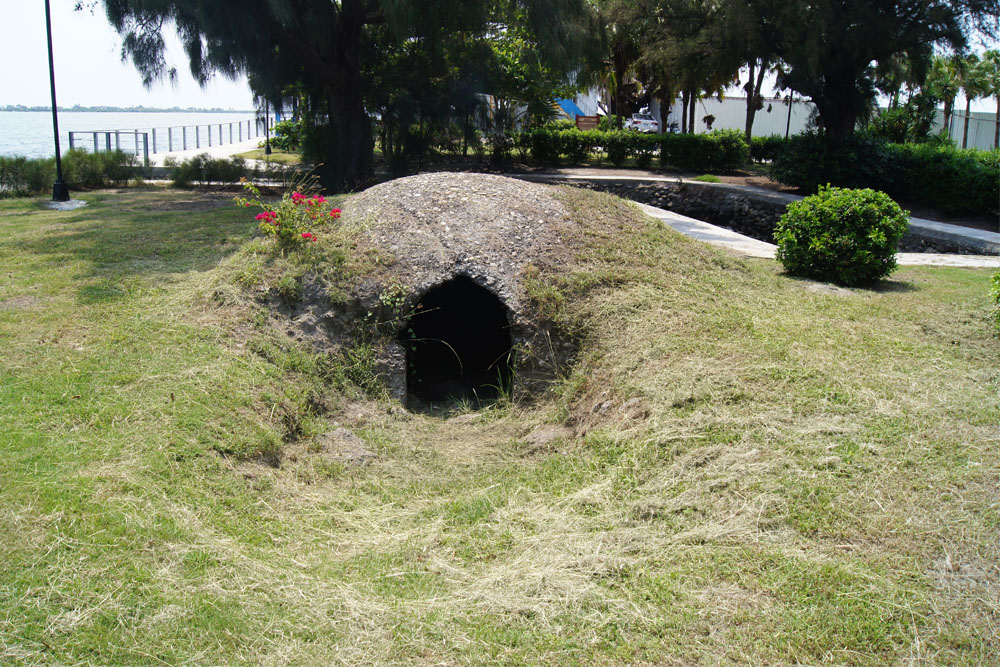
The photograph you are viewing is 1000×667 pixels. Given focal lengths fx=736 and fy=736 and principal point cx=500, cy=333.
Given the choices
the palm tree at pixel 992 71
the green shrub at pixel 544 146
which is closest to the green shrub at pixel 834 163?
the green shrub at pixel 544 146

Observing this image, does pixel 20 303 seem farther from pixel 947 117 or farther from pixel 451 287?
pixel 947 117

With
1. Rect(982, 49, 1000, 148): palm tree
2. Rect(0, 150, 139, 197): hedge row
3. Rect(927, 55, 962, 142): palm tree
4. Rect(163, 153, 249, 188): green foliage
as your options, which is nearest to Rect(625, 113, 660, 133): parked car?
Rect(927, 55, 962, 142): palm tree

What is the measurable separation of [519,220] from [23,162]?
13.6 meters

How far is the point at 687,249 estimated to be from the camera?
27.1ft

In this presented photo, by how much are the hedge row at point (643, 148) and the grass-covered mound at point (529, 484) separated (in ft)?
51.2

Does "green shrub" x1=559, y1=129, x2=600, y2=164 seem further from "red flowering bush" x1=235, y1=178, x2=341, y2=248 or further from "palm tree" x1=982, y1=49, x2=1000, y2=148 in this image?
"palm tree" x1=982, y1=49, x2=1000, y2=148

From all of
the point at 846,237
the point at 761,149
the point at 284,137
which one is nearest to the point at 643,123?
the point at 761,149

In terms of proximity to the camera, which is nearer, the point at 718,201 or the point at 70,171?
the point at 70,171

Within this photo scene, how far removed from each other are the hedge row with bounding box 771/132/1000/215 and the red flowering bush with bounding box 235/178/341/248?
12.4 m

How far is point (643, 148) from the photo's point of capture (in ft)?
77.2

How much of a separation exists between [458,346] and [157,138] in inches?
964

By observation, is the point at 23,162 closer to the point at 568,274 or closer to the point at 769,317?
the point at 568,274

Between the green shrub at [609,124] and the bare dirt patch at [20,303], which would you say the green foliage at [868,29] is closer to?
the green shrub at [609,124]

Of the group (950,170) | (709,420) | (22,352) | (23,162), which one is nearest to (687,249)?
(709,420)
